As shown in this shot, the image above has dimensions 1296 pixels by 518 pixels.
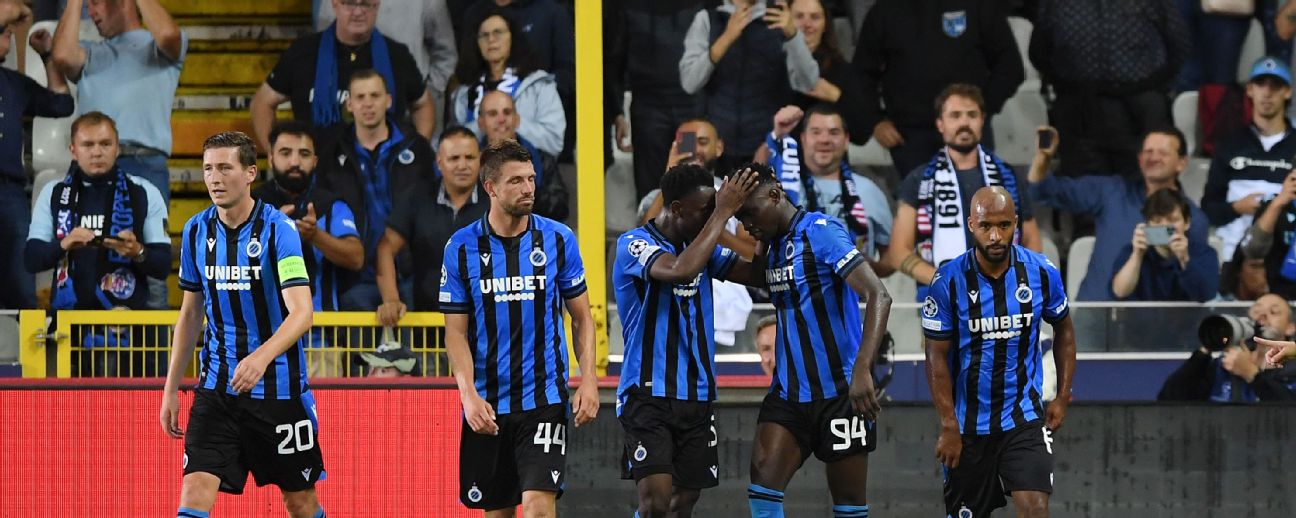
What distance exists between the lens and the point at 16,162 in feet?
31.4

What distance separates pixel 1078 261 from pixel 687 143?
2622mm

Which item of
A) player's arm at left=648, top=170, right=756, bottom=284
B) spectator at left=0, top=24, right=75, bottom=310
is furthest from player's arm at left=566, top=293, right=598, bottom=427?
spectator at left=0, top=24, right=75, bottom=310

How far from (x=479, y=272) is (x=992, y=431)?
7.17 feet

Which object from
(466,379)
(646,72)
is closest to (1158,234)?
(646,72)

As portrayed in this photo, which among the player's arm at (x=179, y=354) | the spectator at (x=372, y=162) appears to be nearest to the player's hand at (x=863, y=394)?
the player's arm at (x=179, y=354)

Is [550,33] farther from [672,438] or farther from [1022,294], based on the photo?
[1022,294]

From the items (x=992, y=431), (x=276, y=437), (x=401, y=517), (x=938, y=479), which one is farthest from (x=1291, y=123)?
(x=276, y=437)

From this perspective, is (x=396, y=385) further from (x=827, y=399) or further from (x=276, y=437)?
(x=827, y=399)

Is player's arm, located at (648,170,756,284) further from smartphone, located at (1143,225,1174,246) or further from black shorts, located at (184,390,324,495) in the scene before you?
smartphone, located at (1143,225,1174,246)

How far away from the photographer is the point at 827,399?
6211 mm

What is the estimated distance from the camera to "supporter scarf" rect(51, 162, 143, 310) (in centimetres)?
892

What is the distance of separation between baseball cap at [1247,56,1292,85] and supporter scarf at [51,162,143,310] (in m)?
7.01

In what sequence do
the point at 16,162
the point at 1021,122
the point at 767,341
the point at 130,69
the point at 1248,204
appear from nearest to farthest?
the point at 767,341 < the point at 16,162 < the point at 130,69 < the point at 1248,204 < the point at 1021,122

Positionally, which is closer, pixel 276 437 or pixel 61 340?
pixel 276 437
